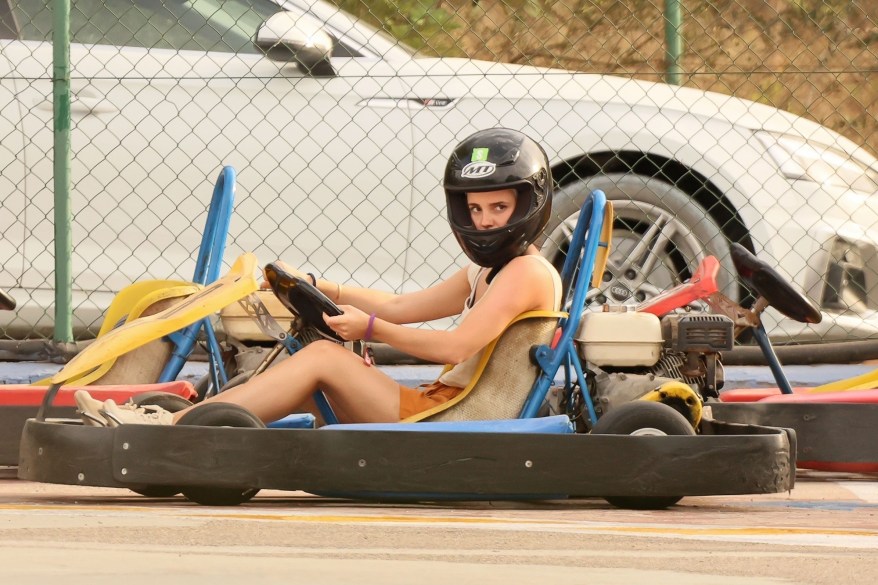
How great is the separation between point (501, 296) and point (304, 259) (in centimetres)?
259

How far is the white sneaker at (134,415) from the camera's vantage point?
519 cm

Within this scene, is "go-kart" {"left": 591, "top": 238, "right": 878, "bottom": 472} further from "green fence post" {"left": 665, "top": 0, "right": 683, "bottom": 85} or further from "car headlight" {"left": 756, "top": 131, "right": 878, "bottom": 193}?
"green fence post" {"left": 665, "top": 0, "right": 683, "bottom": 85}

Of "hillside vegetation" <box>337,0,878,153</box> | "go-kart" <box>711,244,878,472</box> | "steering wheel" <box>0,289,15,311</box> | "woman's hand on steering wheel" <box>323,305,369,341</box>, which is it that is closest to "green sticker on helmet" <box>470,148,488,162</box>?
"woman's hand on steering wheel" <box>323,305,369,341</box>

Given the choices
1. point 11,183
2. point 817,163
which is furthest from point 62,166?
point 817,163

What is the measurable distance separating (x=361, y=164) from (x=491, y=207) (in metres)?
2.38

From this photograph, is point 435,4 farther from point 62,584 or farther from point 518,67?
point 62,584

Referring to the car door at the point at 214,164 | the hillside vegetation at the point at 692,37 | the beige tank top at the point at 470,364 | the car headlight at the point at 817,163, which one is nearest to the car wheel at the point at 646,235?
the car headlight at the point at 817,163

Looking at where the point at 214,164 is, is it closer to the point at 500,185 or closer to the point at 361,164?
the point at 361,164

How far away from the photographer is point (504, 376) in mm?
5406

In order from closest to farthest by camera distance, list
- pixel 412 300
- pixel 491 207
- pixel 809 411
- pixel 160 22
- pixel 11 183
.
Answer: pixel 491 207 → pixel 412 300 → pixel 809 411 → pixel 11 183 → pixel 160 22

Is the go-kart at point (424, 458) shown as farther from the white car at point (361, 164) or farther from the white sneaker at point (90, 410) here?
the white car at point (361, 164)

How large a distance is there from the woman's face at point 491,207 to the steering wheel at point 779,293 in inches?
52.6

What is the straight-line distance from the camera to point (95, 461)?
5.09 meters

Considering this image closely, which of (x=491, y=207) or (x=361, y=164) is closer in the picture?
(x=491, y=207)
